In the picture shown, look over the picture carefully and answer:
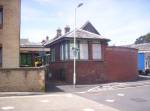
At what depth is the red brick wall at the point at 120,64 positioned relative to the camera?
1094 inches

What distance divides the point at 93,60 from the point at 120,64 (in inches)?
133

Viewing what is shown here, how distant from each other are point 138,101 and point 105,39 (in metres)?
12.9

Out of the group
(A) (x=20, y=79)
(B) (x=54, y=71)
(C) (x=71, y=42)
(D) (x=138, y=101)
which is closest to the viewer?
(D) (x=138, y=101)

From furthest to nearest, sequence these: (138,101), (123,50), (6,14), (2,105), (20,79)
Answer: (123,50) → (6,14) → (20,79) → (138,101) → (2,105)

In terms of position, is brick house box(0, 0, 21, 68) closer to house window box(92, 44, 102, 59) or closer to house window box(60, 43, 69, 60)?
house window box(60, 43, 69, 60)

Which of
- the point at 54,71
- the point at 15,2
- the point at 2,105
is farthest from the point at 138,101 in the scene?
the point at 54,71

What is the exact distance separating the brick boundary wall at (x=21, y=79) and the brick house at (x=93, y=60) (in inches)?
268

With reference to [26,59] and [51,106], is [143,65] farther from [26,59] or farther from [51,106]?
[51,106]

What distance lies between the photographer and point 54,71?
31.3 meters

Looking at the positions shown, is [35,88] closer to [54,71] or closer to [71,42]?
[71,42]

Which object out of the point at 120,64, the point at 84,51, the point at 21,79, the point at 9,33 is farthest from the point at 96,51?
the point at 21,79

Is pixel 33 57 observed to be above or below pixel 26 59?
above

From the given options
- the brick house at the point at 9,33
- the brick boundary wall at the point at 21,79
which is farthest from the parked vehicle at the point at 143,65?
the brick boundary wall at the point at 21,79

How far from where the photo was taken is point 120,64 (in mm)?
28406
